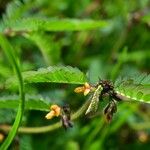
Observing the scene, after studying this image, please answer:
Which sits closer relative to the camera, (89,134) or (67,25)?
(67,25)

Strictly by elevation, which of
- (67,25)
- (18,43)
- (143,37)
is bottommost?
(67,25)

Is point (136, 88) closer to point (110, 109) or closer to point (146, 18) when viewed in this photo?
point (110, 109)

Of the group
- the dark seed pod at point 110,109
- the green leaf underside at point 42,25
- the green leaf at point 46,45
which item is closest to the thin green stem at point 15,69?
the dark seed pod at point 110,109

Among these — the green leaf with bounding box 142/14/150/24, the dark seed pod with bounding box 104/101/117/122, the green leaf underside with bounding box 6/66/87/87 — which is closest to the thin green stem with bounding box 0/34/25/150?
the green leaf underside with bounding box 6/66/87/87

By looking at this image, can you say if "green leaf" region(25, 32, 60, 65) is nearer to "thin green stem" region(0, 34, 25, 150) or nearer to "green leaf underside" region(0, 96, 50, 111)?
"green leaf underside" region(0, 96, 50, 111)

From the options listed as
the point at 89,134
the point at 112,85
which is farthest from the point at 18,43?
the point at 112,85

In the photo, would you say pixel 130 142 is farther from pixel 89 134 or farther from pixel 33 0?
pixel 33 0
